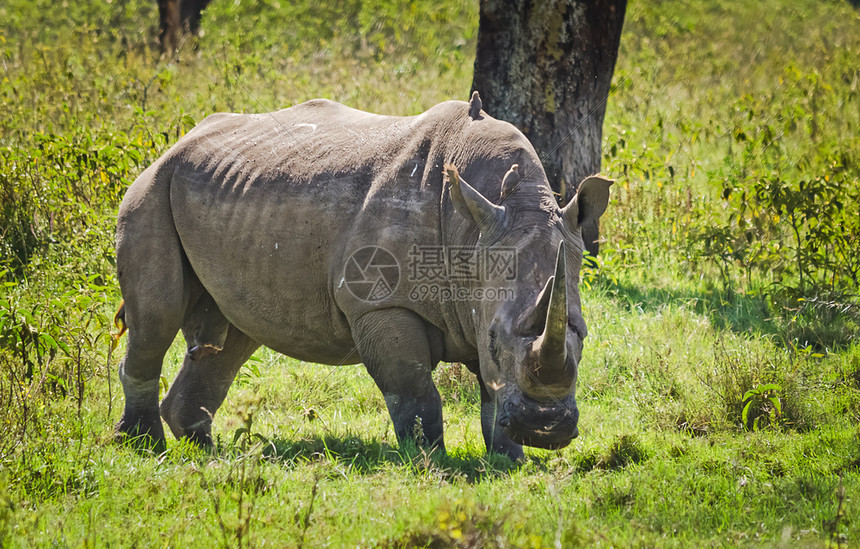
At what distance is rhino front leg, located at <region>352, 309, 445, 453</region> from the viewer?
4621 millimetres

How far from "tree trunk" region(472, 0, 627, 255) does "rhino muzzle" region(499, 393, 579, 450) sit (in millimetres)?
3278

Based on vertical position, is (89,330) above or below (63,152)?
below

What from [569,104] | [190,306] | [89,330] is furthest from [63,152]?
[569,104]

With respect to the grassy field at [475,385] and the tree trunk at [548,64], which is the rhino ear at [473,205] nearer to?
the grassy field at [475,385]

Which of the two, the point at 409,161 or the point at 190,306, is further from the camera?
the point at 190,306

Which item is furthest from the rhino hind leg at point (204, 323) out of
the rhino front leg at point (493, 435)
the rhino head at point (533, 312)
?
the rhino head at point (533, 312)

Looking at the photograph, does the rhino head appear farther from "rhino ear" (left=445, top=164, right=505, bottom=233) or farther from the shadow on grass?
the shadow on grass

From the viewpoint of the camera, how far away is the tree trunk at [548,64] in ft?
23.2

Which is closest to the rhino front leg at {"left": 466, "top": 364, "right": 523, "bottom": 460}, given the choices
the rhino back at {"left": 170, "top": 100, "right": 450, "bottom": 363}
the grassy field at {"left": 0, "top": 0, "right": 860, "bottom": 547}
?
→ the grassy field at {"left": 0, "top": 0, "right": 860, "bottom": 547}

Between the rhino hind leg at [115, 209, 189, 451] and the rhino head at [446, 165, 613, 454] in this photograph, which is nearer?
the rhino head at [446, 165, 613, 454]

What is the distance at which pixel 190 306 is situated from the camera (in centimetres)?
572

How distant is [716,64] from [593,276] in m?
8.07

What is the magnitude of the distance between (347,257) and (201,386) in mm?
1703

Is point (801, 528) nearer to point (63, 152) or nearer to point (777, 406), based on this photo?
point (777, 406)
